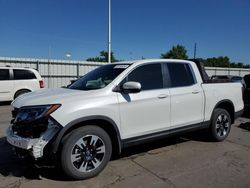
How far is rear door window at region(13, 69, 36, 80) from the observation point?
1128cm

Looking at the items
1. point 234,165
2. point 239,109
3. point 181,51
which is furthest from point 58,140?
point 181,51

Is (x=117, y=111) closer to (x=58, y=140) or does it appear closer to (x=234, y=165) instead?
(x=58, y=140)

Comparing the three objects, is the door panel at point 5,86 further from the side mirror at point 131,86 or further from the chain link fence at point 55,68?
the side mirror at point 131,86

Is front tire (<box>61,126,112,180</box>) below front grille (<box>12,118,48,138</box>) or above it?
below

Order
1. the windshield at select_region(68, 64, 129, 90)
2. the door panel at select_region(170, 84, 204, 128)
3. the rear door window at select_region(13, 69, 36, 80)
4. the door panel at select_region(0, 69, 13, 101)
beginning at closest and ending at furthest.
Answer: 1. the windshield at select_region(68, 64, 129, 90)
2. the door panel at select_region(170, 84, 204, 128)
3. the door panel at select_region(0, 69, 13, 101)
4. the rear door window at select_region(13, 69, 36, 80)

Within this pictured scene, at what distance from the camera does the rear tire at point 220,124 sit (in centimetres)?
527

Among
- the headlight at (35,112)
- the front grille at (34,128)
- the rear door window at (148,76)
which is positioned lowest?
the front grille at (34,128)

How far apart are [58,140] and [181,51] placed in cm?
6669

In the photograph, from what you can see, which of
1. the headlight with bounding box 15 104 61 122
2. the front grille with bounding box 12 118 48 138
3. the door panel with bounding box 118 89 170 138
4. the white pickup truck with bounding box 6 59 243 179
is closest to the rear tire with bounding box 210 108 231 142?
the white pickup truck with bounding box 6 59 243 179

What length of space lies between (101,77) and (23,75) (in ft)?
27.4

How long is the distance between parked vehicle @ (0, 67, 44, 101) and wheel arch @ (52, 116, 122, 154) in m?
8.71

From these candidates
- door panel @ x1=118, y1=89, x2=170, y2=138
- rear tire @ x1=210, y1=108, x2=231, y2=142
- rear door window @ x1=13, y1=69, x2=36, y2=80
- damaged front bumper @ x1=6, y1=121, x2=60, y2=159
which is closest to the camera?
damaged front bumper @ x1=6, y1=121, x2=60, y2=159

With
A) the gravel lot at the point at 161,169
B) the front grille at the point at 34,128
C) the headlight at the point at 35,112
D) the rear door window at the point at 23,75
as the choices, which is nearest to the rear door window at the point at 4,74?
the rear door window at the point at 23,75

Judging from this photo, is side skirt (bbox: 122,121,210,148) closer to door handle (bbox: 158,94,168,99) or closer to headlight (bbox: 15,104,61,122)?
door handle (bbox: 158,94,168,99)
